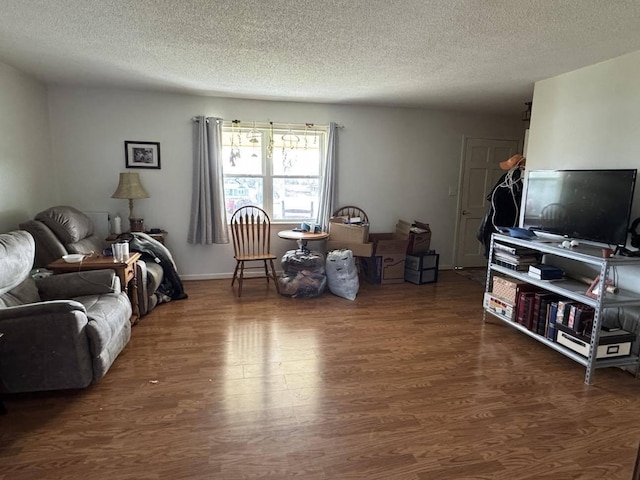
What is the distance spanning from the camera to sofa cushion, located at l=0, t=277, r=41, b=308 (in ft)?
7.63

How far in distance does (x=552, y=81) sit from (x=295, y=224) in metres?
3.15

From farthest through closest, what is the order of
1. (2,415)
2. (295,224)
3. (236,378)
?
(295,224)
(236,378)
(2,415)

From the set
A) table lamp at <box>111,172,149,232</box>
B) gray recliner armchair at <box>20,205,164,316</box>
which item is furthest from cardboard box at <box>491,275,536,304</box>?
table lamp at <box>111,172,149,232</box>

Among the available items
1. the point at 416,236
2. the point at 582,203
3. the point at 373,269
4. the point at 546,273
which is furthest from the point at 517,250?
the point at 373,269

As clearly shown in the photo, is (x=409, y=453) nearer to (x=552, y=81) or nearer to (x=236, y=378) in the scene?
(x=236, y=378)

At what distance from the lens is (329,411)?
83.0 inches

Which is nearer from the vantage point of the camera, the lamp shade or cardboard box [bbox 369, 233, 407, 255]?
the lamp shade

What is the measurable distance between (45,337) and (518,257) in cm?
341

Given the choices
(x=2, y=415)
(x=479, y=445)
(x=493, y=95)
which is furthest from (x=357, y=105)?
(x=2, y=415)

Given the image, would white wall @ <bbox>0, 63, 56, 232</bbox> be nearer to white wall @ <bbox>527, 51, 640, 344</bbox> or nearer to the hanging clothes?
the hanging clothes

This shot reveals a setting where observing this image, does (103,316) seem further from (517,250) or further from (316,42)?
(517,250)

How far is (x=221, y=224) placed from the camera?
15.0 feet

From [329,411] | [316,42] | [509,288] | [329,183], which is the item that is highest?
[316,42]

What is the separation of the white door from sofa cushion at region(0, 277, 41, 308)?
16.4 feet
